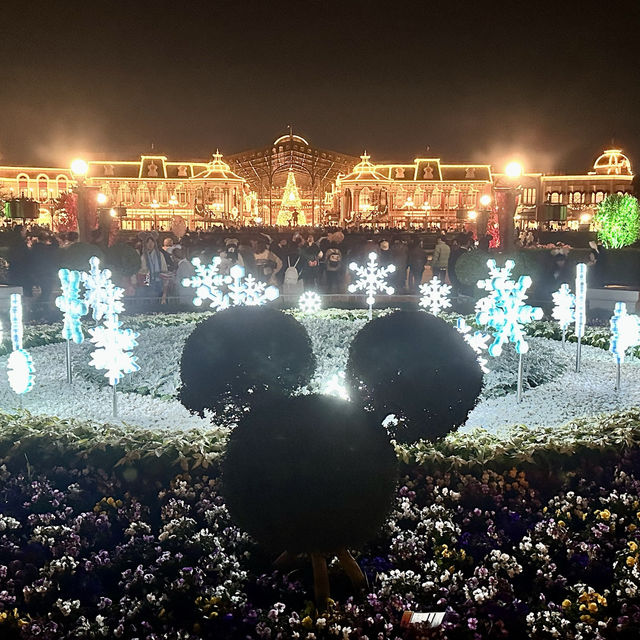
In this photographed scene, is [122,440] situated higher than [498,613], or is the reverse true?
[122,440]

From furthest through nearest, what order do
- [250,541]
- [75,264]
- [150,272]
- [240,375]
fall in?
1. [150,272]
2. [75,264]
3. [240,375]
4. [250,541]

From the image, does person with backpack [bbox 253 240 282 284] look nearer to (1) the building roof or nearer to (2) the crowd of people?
(2) the crowd of people

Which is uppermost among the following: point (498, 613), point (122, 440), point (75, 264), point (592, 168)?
point (592, 168)

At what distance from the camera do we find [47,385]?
744 cm

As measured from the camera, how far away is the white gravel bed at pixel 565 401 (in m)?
6.36

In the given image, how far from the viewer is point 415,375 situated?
4293 millimetres

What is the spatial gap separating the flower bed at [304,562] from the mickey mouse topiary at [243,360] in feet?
1.93

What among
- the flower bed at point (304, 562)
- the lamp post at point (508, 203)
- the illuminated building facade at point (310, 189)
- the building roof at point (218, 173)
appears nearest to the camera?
the flower bed at point (304, 562)

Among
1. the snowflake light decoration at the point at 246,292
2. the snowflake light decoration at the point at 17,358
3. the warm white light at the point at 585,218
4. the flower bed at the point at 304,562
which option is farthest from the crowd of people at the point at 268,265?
the warm white light at the point at 585,218

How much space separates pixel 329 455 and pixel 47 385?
202 inches

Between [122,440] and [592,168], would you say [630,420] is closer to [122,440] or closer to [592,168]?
[122,440]

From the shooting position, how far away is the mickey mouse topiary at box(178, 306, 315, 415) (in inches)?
176

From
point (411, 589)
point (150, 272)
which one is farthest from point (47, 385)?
point (150, 272)

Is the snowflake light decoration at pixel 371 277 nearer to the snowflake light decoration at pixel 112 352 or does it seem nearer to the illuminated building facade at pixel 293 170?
the snowflake light decoration at pixel 112 352
